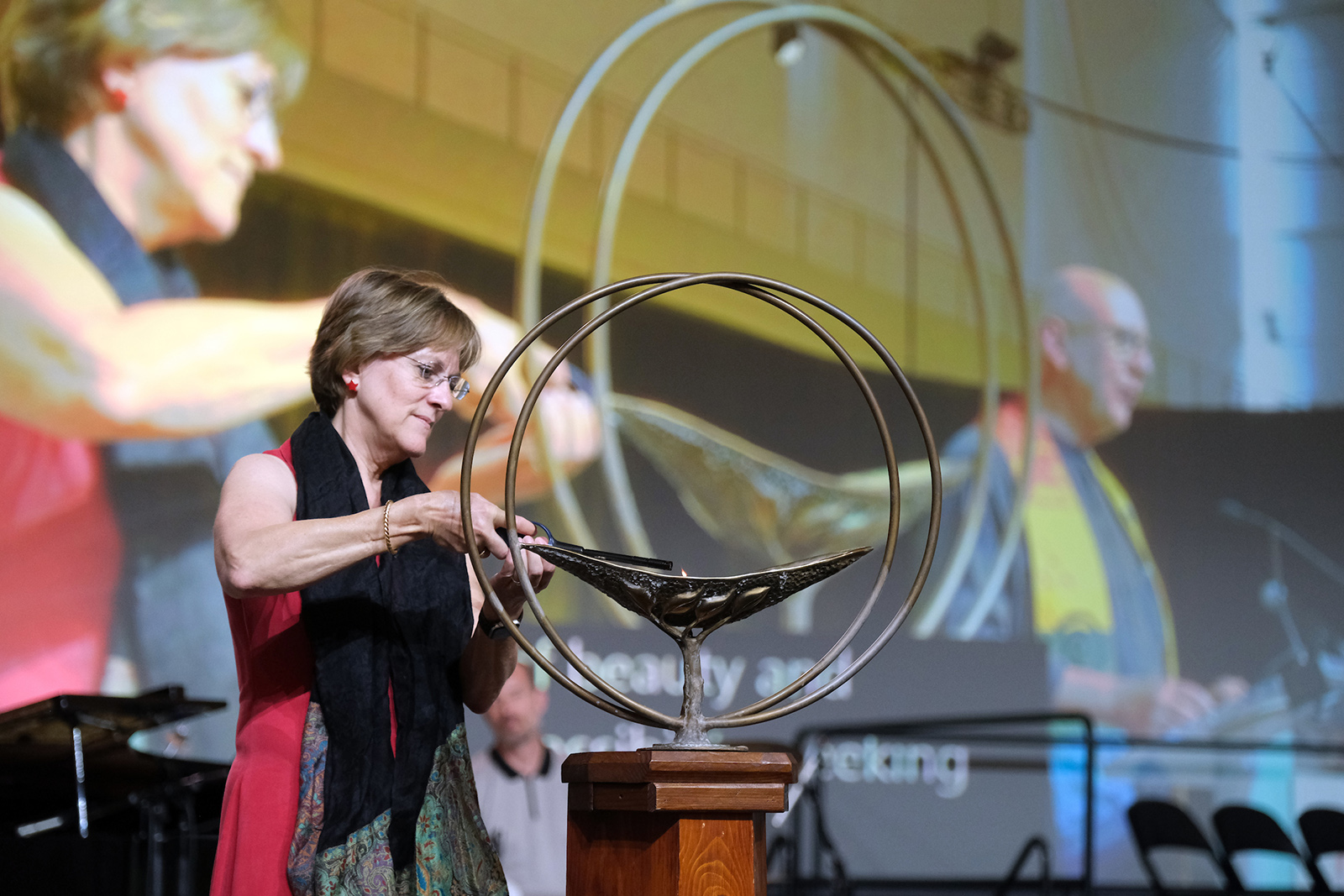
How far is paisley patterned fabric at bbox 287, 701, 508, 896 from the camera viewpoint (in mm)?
1568

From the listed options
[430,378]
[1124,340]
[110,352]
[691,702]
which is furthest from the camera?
[1124,340]

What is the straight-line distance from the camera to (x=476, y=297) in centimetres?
518

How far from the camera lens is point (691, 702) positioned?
1628 mm

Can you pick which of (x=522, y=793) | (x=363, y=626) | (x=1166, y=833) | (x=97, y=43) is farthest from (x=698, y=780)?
(x=97, y=43)

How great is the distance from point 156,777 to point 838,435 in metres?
3.02

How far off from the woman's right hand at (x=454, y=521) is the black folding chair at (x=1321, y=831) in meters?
4.53

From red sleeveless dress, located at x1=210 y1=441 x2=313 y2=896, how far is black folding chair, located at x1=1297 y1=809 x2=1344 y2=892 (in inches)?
180

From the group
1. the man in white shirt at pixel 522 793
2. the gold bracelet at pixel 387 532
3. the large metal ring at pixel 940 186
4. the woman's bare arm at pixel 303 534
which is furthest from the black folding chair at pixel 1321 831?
the gold bracelet at pixel 387 532

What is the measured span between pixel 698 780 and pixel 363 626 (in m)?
0.48

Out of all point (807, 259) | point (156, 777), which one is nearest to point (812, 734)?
point (807, 259)

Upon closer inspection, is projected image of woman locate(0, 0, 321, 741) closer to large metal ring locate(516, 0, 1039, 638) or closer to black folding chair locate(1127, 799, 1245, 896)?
large metal ring locate(516, 0, 1039, 638)

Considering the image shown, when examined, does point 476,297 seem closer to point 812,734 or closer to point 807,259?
point 807,259

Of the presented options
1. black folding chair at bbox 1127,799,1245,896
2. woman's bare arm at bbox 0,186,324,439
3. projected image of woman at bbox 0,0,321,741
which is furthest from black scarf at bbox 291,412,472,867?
black folding chair at bbox 1127,799,1245,896

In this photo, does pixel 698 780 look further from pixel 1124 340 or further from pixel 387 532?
pixel 1124 340
